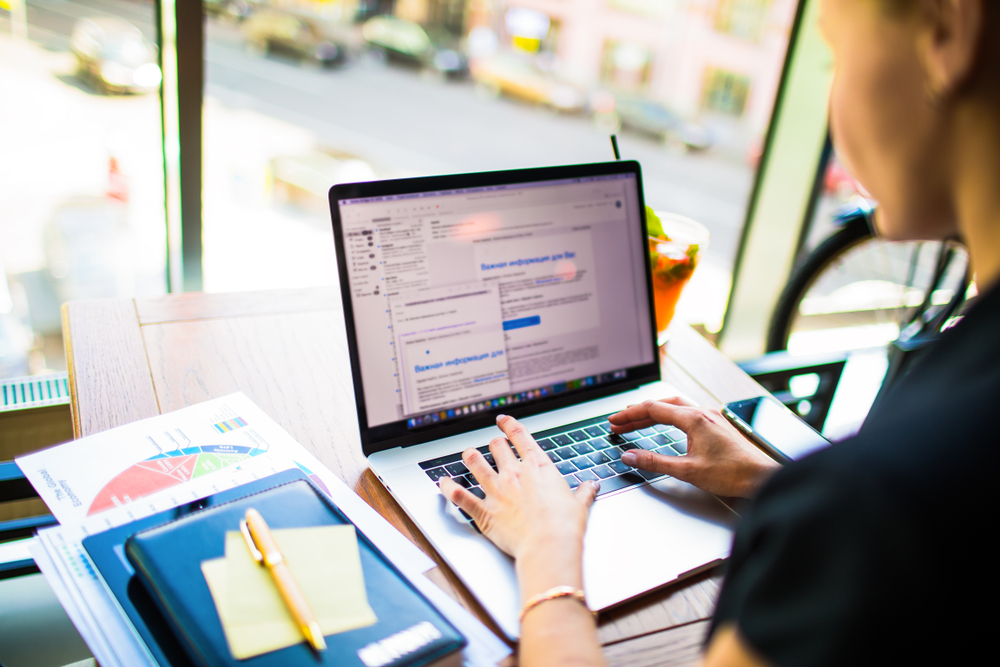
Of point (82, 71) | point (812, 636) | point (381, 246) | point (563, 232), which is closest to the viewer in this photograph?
point (812, 636)

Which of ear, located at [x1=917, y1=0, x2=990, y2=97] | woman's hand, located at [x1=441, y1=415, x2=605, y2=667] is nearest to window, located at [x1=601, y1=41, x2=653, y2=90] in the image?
woman's hand, located at [x1=441, y1=415, x2=605, y2=667]

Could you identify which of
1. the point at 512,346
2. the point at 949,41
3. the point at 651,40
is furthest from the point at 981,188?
the point at 651,40

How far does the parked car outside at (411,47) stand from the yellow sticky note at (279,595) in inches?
118

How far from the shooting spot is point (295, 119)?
10.9 feet

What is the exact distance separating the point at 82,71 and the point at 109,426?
128 centimetres

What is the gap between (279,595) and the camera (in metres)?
0.51

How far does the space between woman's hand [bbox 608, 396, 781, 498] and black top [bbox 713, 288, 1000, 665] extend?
15.7 inches

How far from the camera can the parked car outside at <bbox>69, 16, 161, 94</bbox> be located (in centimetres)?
151

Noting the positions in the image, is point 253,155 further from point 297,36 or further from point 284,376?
point 284,376

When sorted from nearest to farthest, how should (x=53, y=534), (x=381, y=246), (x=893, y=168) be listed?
(x=893, y=168) → (x=53, y=534) → (x=381, y=246)

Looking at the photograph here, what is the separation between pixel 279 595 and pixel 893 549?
0.42 meters

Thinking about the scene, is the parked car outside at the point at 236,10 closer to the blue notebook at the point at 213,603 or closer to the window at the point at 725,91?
the blue notebook at the point at 213,603

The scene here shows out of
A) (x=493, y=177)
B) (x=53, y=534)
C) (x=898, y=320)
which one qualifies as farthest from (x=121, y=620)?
(x=898, y=320)

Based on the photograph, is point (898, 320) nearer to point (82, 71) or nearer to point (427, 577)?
point (427, 577)
